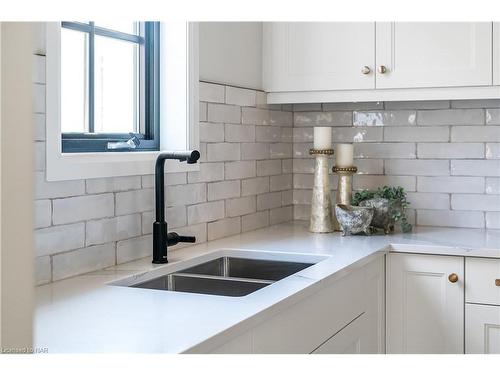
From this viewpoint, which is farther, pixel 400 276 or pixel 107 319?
pixel 400 276

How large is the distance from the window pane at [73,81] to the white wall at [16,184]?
1.69m

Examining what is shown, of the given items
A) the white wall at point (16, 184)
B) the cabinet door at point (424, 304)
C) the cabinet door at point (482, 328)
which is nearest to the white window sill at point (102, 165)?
the cabinet door at point (424, 304)

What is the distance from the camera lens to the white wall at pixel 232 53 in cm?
270

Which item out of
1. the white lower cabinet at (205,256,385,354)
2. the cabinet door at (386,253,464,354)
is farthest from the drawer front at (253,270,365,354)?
the cabinet door at (386,253,464,354)

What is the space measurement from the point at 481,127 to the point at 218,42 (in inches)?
49.2

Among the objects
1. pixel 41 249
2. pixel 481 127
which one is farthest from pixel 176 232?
pixel 481 127

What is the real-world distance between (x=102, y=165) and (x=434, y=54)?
1518 mm

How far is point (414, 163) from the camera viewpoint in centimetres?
324

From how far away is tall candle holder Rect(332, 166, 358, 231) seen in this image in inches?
120

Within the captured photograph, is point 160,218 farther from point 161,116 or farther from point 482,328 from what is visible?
→ point 482,328

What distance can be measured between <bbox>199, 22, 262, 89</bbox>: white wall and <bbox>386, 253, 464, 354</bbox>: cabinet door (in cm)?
99

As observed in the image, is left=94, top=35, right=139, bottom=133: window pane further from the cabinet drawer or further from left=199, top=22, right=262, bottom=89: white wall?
the cabinet drawer

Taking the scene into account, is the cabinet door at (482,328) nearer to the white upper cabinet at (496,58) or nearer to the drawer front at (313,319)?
the drawer front at (313,319)
